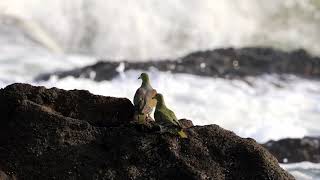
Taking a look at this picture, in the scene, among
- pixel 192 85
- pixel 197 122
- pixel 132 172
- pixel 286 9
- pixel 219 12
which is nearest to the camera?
pixel 132 172

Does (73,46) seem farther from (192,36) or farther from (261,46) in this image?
(261,46)

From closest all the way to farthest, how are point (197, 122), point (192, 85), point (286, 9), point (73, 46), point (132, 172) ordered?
point (132, 172) → point (197, 122) → point (192, 85) → point (73, 46) → point (286, 9)

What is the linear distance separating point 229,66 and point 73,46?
2.94 metres

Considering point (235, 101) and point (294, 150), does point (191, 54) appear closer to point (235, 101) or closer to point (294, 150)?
point (235, 101)

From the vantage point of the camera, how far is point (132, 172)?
4.11 metres

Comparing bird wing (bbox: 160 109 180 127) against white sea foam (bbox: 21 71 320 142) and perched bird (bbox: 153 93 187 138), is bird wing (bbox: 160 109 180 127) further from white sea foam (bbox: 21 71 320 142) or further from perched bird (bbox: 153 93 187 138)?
white sea foam (bbox: 21 71 320 142)

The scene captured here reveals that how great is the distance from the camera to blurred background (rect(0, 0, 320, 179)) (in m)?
12.1

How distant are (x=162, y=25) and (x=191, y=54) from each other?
6.46 ft

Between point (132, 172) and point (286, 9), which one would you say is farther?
point (286, 9)

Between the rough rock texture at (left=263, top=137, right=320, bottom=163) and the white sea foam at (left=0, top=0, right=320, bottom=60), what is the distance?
18.7 ft

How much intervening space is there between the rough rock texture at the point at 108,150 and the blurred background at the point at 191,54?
12.7 feet

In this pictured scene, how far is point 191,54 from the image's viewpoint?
1588cm

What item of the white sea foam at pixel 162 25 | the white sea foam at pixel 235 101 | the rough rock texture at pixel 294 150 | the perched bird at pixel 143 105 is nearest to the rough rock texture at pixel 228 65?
the white sea foam at pixel 235 101

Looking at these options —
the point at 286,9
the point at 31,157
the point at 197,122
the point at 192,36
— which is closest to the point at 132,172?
the point at 31,157
